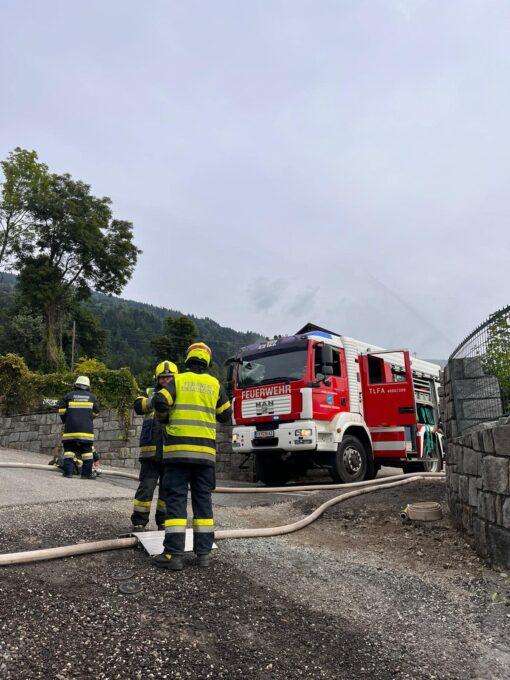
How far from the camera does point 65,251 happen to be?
2812 centimetres

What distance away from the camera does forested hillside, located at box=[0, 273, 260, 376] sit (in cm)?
3741

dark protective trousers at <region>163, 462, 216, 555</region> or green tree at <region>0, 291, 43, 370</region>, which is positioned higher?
green tree at <region>0, 291, 43, 370</region>

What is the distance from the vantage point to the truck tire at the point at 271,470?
1079 cm

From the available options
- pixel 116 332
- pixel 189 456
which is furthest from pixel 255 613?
pixel 116 332

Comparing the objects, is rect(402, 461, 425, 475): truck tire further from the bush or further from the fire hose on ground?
the bush

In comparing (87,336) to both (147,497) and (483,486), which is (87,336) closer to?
(147,497)

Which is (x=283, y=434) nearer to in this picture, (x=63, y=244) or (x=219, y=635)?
(x=219, y=635)

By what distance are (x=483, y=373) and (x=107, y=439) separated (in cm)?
1034

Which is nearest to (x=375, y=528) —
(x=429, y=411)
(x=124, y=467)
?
(x=429, y=411)

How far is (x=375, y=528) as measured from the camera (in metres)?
6.08

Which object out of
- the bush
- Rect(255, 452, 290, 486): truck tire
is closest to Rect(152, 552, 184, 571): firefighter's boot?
Rect(255, 452, 290, 486): truck tire

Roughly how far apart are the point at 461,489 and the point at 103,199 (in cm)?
2709

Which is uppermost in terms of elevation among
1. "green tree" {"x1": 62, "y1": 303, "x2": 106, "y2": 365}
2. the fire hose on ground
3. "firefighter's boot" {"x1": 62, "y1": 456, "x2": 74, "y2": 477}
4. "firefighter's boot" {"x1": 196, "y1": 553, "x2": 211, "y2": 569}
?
"green tree" {"x1": 62, "y1": 303, "x2": 106, "y2": 365}

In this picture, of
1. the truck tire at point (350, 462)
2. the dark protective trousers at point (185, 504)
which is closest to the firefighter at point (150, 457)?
the dark protective trousers at point (185, 504)
